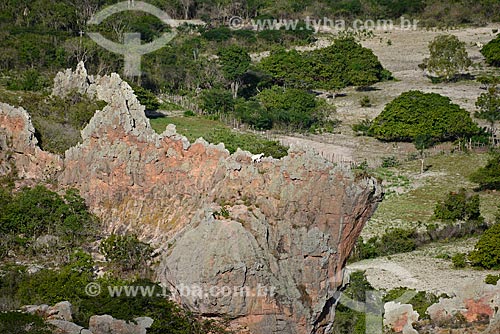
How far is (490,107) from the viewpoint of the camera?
161ft

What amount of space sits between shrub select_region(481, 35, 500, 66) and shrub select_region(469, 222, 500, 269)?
31668mm

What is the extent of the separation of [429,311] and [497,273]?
8935mm

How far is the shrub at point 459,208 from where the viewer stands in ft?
117

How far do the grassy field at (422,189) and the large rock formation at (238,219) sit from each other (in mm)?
12277

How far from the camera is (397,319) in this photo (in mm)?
21953

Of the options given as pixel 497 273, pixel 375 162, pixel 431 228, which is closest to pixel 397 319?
pixel 497 273

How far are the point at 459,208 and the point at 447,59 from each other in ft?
79.7

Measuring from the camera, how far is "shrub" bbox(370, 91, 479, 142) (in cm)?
4662

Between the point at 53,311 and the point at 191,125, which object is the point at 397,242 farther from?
the point at 191,125

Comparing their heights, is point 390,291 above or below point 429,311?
below

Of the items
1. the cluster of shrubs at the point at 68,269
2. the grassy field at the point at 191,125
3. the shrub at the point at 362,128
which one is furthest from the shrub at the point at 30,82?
the cluster of shrubs at the point at 68,269

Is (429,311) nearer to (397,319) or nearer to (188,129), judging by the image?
(397,319)

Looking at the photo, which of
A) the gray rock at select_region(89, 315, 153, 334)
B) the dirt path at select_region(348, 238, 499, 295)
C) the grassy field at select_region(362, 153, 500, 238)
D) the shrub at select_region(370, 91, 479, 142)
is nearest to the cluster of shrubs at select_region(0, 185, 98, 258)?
the gray rock at select_region(89, 315, 153, 334)

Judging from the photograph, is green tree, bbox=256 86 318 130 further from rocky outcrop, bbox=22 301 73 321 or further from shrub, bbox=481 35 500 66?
rocky outcrop, bbox=22 301 73 321
